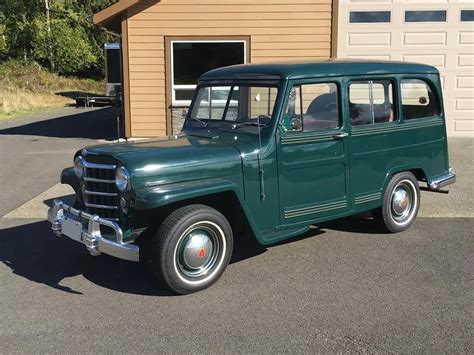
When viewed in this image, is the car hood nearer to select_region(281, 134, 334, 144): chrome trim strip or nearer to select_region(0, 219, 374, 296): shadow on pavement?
select_region(281, 134, 334, 144): chrome trim strip

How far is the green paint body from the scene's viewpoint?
4148mm

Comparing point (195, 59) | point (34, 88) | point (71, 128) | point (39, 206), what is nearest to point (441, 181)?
point (39, 206)

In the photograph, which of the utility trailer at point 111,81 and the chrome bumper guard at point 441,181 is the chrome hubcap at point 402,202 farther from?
the utility trailer at point 111,81

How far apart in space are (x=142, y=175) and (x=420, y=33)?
10.4m

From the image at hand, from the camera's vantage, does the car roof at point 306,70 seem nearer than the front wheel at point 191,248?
No

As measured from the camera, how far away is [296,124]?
4762 mm

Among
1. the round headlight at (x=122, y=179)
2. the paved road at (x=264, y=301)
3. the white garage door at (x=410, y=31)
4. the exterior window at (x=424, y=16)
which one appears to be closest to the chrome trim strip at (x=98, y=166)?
the round headlight at (x=122, y=179)

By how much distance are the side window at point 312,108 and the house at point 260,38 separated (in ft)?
24.7

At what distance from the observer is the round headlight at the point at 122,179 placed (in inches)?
158

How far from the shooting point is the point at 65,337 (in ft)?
11.7

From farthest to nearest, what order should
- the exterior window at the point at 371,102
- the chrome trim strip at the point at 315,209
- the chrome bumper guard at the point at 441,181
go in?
the chrome bumper guard at the point at 441,181 < the exterior window at the point at 371,102 < the chrome trim strip at the point at 315,209

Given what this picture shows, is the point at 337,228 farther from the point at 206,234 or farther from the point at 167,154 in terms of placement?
the point at 167,154

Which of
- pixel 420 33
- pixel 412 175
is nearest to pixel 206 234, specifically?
pixel 412 175

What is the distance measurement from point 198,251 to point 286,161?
1.14 meters
